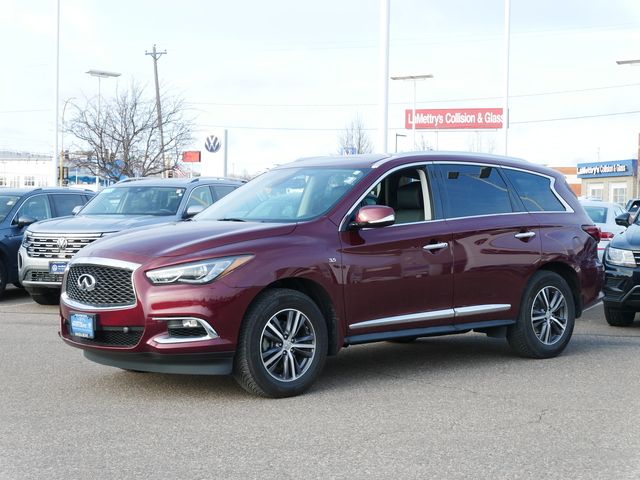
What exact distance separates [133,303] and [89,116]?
3255 cm

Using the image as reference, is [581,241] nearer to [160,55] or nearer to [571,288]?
[571,288]

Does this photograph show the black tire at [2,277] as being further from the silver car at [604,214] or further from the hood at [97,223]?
the silver car at [604,214]

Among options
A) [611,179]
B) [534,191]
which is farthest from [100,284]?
[611,179]

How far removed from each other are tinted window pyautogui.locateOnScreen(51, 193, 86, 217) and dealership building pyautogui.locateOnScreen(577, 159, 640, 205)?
62.6 metres

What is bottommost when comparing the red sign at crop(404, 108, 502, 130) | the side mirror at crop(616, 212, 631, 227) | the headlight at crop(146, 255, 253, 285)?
the headlight at crop(146, 255, 253, 285)

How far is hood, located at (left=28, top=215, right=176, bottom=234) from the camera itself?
13.0 meters

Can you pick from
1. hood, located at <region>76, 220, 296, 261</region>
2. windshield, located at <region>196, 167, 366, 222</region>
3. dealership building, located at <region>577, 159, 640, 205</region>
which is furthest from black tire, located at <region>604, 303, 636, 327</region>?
dealership building, located at <region>577, 159, 640, 205</region>

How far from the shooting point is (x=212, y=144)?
2958cm

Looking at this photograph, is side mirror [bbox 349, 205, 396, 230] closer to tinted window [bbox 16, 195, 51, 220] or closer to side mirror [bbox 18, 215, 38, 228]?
side mirror [bbox 18, 215, 38, 228]

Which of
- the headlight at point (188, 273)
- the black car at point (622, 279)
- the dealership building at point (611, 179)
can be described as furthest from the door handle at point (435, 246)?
the dealership building at point (611, 179)

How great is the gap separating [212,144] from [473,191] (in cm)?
2159

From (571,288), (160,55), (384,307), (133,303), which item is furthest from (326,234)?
(160,55)

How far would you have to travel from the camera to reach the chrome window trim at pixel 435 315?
24.9ft

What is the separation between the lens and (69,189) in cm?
→ 1644
